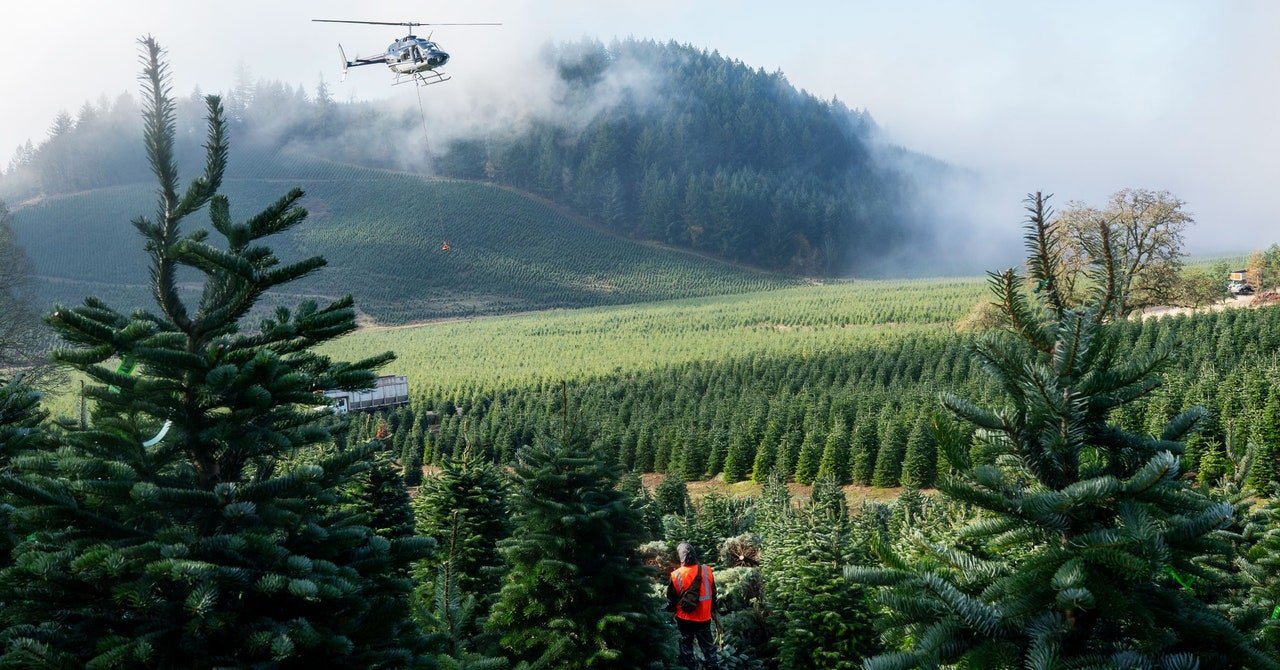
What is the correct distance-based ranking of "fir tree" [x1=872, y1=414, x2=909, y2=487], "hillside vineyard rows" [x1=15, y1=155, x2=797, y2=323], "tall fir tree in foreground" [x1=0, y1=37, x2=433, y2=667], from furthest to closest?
"hillside vineyard rows" [x1=15, y1=155, x2=797, y2=323]
"fir tree" [x1=872, y1=414, x2=909, y2=487]
"tall fir tree in foreground" [x1=0, y1=37, x2=433, y2=667]

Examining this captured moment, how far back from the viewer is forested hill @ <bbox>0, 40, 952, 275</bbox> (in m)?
120

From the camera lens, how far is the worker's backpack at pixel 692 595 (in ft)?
26.2

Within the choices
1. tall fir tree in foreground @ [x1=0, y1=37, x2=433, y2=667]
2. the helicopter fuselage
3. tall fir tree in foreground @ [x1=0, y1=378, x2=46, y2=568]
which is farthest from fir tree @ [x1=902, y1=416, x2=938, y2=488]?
tall fir tree in foreground @ [x1=0, y1=37, x2=433, y2=667]

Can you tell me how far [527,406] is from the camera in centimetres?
3784

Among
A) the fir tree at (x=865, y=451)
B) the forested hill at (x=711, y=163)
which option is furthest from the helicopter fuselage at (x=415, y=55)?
the forested hill at (x=711, y=163)

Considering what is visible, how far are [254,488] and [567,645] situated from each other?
3832 mm

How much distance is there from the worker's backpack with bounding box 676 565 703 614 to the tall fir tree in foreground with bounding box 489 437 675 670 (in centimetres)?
38

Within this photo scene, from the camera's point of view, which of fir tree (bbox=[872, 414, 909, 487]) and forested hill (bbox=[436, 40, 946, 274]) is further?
forested hill (bbox=[436, 40, 946, 274])

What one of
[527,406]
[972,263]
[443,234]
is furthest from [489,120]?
[527,406]

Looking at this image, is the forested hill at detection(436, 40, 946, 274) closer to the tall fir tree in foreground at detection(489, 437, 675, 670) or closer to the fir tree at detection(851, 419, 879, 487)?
the fir tree at detection(851, 419, 879, 487)

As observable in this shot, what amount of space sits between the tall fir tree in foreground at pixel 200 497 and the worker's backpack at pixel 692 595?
4093mm

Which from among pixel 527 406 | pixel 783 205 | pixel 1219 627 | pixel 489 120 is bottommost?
pixel 527 406

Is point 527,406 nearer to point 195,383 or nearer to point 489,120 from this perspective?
point 195,383

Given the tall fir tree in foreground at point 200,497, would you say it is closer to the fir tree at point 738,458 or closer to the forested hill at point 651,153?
the fir tree at point 738,458
